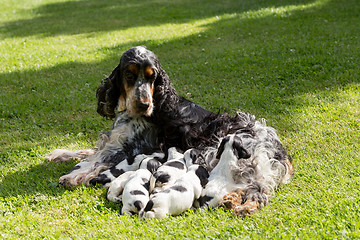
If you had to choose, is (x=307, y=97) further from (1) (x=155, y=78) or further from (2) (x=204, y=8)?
(2) (x=204, y=8)

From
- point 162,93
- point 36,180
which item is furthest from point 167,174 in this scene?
point 36,180

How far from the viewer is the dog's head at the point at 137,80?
4477mm

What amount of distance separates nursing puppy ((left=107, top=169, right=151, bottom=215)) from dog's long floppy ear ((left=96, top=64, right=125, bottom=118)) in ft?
3.17

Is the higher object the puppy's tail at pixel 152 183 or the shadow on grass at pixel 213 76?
the puppy's tail at pixel 152 183

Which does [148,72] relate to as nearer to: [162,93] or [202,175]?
[162,93]

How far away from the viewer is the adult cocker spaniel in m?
4.07

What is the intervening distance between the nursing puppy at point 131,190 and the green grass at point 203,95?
112 mm

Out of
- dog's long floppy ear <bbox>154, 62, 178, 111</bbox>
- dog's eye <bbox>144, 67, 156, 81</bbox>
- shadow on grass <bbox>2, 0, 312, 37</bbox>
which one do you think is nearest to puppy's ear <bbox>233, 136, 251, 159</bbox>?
dog's long floppy ear <bbox>154, 62, 178, 111</bbox>

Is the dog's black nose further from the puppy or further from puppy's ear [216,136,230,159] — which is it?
puppy's ear [216,136,230,159]

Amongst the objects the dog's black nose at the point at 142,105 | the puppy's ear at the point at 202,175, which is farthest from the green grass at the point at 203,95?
the dog's black nose at the point at 142,105

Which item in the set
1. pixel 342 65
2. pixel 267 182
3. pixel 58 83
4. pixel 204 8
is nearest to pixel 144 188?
pixel 267 182

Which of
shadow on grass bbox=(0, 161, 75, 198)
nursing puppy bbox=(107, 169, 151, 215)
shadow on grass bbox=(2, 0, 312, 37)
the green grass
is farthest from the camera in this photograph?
shadow on grass bbox=(2, 0, 312, 37)

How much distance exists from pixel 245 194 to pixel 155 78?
1641 millimetres

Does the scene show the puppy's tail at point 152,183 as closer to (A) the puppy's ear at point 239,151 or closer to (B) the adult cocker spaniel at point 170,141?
(B) the adult cocker spaniel at point 170,141
